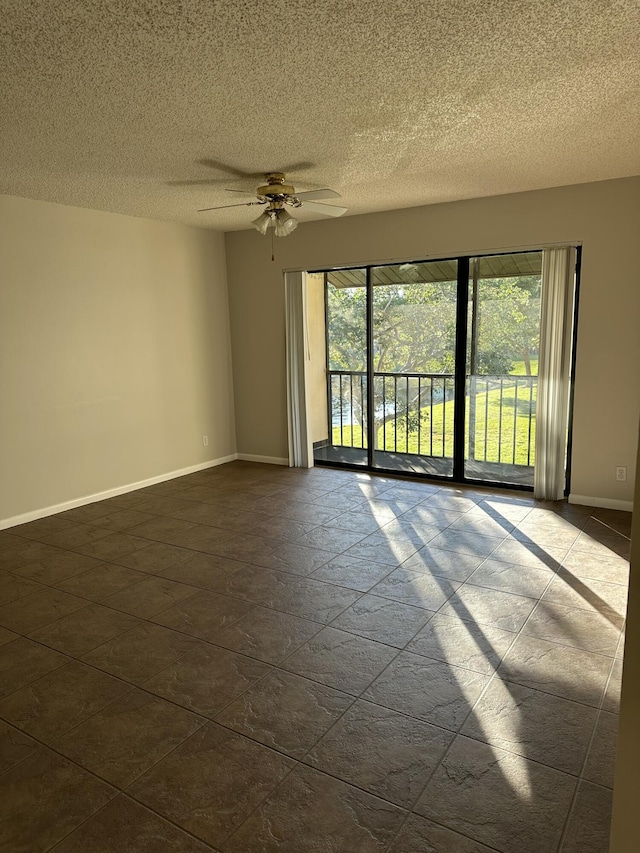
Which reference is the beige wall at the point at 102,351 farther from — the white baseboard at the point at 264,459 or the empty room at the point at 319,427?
the white baseboard at the point at 264,459

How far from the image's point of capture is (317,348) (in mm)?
6676

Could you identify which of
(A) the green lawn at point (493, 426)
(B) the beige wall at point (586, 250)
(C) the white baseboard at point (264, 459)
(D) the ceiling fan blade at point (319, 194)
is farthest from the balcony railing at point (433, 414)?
(D) the ceiling fan blade at point (319, 194)

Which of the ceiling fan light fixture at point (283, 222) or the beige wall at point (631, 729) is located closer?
the beige wall at point (631, 729)

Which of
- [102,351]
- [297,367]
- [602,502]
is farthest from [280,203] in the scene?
[602,502]

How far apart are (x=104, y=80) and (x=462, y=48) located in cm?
145

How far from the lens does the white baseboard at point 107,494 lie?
4.59 metres

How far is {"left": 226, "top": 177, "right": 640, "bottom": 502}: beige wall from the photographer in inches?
171

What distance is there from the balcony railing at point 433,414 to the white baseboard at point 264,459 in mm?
836

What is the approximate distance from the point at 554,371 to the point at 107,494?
404cm

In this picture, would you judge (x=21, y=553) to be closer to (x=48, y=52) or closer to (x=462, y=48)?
(x=48, y=52)

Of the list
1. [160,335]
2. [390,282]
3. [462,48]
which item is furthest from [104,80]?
[390,282]

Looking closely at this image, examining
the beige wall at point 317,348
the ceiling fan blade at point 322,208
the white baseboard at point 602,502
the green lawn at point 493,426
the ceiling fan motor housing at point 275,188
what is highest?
the ceiling fan motor housing at point 275,188

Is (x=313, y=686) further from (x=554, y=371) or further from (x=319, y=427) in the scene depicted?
(x=319, y=427)

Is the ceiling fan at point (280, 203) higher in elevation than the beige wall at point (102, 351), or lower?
higher
